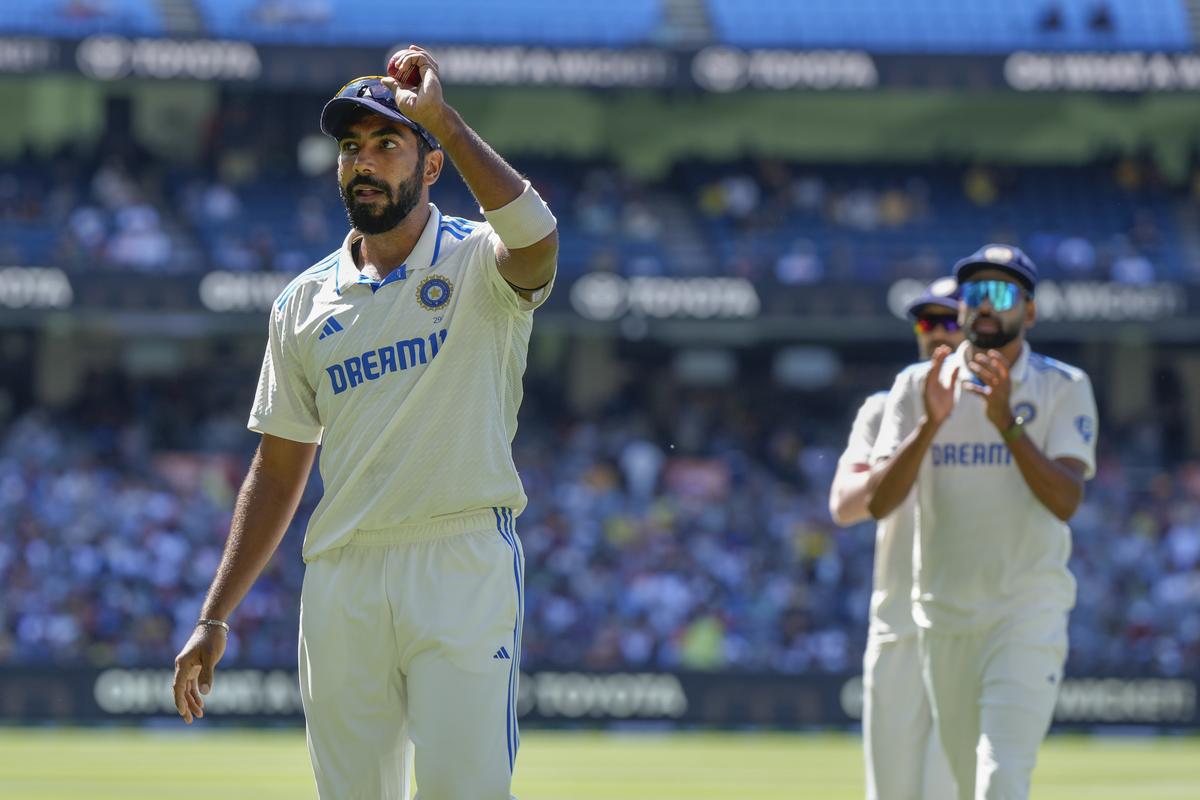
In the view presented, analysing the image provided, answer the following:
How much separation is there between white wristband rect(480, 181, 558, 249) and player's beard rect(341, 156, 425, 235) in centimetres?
30

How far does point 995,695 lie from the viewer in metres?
6.30

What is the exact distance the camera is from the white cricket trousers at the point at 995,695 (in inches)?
244

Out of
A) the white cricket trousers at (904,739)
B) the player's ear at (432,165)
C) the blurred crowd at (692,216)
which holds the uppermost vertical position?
the blurred crowd at (692,216)

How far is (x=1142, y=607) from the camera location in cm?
2205

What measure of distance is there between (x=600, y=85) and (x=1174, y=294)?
755cm

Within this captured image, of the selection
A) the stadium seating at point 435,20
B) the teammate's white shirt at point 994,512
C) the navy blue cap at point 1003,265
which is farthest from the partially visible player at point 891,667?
the stadium seating at point 435,20

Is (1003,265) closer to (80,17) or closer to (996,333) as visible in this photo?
(996,333)

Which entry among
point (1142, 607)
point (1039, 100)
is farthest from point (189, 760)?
point (1039, 100)

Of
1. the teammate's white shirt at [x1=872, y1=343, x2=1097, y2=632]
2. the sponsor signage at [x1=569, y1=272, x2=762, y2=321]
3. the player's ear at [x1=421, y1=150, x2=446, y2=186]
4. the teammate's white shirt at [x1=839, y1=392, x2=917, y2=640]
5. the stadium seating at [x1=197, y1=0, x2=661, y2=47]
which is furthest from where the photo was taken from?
A: the stadium seating at [x1=197, y1=0, x2=661, y2=47]

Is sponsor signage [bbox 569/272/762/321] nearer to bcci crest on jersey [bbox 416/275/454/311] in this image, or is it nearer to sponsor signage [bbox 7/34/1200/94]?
sponsor signage [bbox 7/34/1200/94]

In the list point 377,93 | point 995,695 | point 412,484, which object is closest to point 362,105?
point 377,93

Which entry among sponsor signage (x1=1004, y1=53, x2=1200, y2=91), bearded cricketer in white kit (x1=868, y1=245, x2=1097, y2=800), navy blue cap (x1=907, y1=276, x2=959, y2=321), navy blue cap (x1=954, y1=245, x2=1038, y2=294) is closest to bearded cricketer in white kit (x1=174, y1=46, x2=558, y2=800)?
bearded cricketer in white kit (x1=868, y1=245, x2=1097, y2=800)

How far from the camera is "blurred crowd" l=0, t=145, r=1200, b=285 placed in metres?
24.9

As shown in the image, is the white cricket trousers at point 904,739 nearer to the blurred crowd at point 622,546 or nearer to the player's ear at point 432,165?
the player's ear at point 432,165
